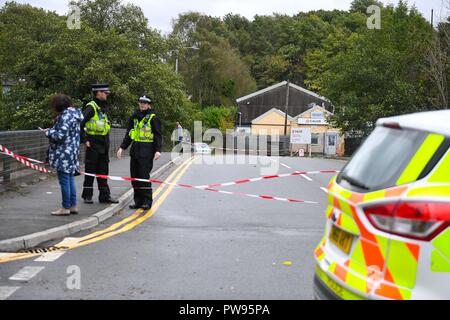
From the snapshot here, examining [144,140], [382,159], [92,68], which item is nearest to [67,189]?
[144,140]

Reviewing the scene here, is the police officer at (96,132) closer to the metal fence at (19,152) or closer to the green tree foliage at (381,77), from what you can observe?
the metal fence at (19,152)

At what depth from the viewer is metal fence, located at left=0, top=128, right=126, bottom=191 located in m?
10.8

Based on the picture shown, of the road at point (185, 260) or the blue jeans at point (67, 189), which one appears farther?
the blue jeans at point (67, 189)

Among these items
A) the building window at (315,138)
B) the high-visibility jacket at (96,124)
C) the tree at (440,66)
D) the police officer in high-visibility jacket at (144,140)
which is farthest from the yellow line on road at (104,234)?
the building window at (315,138)

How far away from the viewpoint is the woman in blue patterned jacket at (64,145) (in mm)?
8328

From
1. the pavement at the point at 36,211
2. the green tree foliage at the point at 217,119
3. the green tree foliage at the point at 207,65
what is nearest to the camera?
the pavement at the point at 36,211

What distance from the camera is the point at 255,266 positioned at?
20.4 feet

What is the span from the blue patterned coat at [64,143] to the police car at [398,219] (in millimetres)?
5523

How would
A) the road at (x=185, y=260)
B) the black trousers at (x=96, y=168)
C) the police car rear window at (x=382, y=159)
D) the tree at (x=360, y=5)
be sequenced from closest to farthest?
the police car rear window at (x=382, y=159), the road at (x=185, y=260), the black trousers at (x=96, y=168), the tree at (x=360, y=5)

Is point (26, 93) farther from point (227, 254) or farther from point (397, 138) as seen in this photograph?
point (397, 138)

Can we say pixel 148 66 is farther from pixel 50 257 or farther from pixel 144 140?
pixel 50 257

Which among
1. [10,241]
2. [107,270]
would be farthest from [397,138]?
[10,241]

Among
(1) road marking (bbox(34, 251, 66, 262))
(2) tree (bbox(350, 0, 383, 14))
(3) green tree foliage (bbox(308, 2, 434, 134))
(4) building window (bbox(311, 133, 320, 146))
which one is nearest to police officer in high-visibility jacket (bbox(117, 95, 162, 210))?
(1) road marking (bbox(34, 251, 66, 262))
